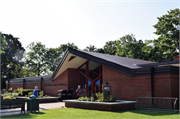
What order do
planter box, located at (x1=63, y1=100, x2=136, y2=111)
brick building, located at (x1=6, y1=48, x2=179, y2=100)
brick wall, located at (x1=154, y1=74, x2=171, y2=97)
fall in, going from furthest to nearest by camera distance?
brick building, located at (x1=6, y1=48, x2=179, y2=100), brick wall, located at (x1=154, y1=74, x2=171, y2=97), planter box, located at (x1=63, y1=100, x2=136, y2=111)

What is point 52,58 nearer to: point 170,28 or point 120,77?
point 170,28

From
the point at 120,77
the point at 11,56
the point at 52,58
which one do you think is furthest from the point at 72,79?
the point at 52,58

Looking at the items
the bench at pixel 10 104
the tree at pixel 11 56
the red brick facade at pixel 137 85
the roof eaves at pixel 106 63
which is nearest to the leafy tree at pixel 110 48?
the tree at pixel 11 56

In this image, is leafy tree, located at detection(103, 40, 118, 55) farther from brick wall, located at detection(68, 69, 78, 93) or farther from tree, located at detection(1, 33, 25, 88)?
brick wall, located at detection(68, 69, 78, 93)

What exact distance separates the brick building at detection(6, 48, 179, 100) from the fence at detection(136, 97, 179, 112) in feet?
1.16

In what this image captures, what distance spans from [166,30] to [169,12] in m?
3.12

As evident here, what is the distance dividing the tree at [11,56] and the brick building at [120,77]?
2648cm

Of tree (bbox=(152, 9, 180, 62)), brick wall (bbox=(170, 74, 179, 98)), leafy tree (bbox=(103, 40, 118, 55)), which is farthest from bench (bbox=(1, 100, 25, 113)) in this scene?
leafy tree (bbox=(103, 40, 118, 55))

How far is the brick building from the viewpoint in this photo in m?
15.4

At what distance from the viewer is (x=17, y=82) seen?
125 ft

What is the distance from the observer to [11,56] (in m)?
51.8

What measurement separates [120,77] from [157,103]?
4.22m

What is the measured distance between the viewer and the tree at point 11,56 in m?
51.1

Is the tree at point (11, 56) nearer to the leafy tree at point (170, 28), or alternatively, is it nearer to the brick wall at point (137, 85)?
the leafy tree at point (170, 28)
